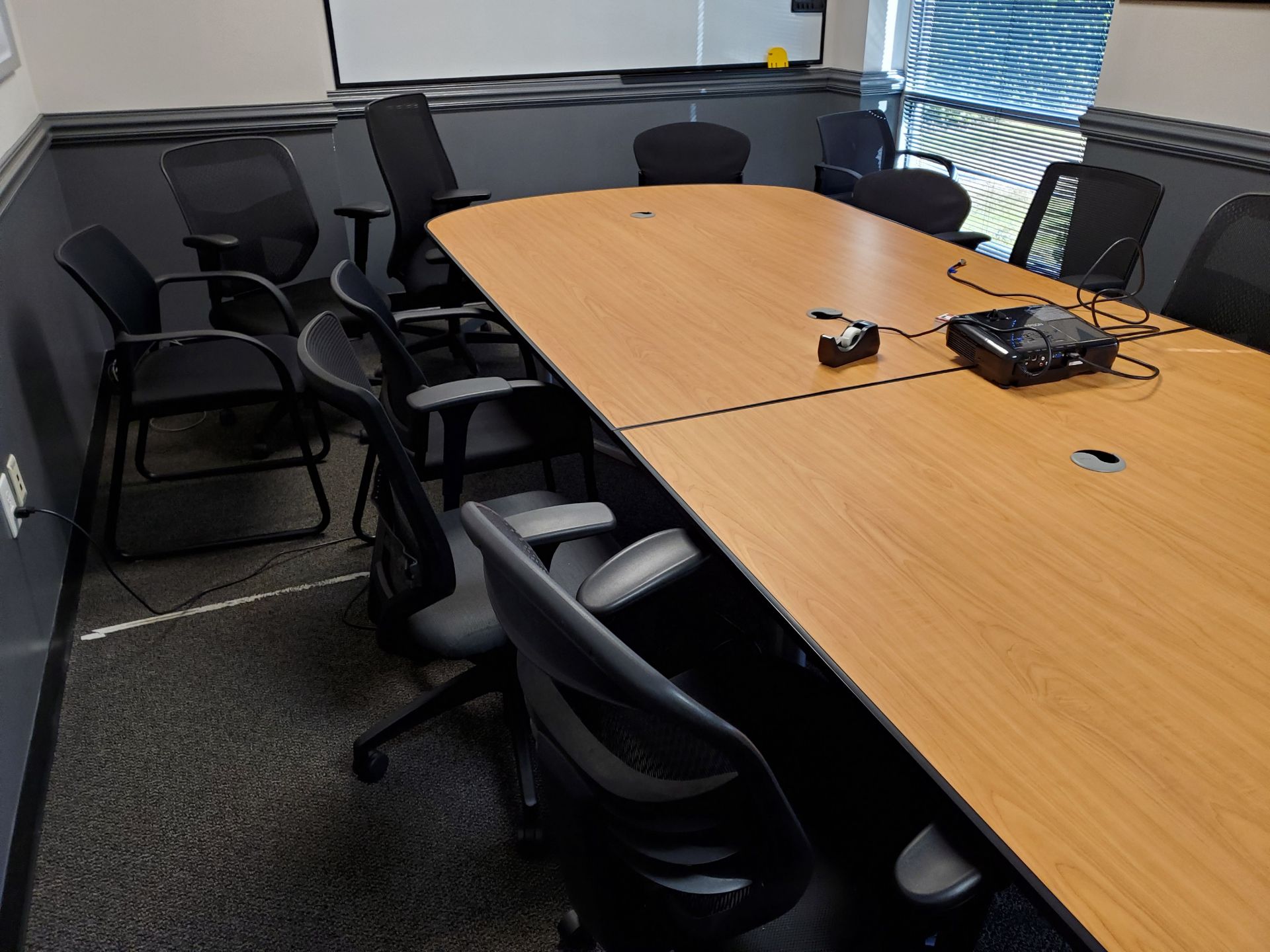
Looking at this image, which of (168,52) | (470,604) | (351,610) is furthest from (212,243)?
(470,604)

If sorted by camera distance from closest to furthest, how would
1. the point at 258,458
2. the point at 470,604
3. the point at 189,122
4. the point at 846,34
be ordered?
the point at 470,604 → the point at 258,458 → the point at 189,122 → the point at 846,34

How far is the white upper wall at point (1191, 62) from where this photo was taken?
3016mm

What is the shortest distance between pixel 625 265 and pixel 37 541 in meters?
1.61

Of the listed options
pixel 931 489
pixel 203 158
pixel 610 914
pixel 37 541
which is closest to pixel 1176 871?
pixel 610 914

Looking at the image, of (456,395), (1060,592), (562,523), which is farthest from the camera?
(456,395)

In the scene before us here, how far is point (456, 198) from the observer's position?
3367 millimetres

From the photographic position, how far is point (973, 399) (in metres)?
1.73

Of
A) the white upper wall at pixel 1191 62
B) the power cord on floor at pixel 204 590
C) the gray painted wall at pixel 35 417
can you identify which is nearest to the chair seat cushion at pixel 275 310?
the gray painted wall at pixel 35 417

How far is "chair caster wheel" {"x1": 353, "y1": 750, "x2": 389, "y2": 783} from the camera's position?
1843 mm

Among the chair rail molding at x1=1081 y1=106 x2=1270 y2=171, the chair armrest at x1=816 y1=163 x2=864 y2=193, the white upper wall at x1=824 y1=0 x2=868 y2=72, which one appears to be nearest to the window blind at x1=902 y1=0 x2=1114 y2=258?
the chair rail molding at x1=1081 y1=106 x2=1270 y2=171

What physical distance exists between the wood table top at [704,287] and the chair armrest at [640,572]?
0.36 metres

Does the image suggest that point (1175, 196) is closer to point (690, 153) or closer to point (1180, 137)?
point (1180, 137)

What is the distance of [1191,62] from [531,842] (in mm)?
3390

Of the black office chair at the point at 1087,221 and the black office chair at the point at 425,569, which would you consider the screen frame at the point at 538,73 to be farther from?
the black office chair at the point at 425,569
